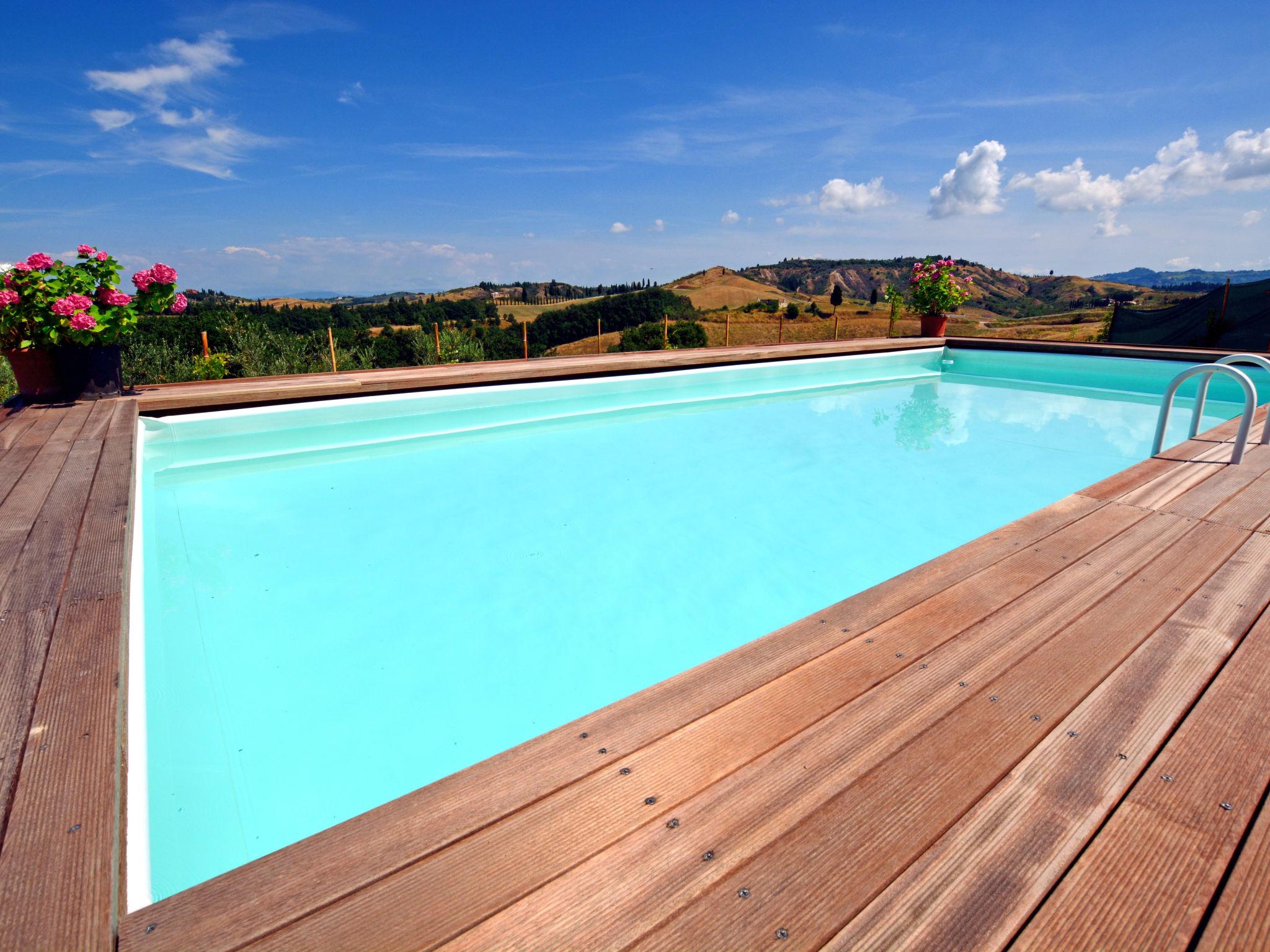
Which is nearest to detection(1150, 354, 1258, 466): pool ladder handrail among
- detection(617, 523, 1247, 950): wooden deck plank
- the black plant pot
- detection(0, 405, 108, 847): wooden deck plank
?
detection(617, 523, 1247, 950): wooden deck plank

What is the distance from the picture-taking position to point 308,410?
543 centimetres

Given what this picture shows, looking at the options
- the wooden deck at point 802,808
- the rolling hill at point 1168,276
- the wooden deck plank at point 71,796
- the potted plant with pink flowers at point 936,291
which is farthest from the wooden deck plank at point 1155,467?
the rolling hill at point 1168,276

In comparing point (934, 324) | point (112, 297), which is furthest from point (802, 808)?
point (934, 324)

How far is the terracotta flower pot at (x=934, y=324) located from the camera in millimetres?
10180

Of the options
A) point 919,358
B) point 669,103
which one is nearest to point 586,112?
point 669,103

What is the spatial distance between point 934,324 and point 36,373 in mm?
11336

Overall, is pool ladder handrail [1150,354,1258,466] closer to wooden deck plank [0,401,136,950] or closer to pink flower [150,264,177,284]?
wooden deck plank [0,401,136,950]

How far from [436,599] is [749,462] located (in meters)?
2.72

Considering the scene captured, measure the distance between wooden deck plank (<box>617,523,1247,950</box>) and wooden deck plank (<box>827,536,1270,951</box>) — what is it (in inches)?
0.9

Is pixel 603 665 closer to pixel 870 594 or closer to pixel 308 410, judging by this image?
pixel 870 594

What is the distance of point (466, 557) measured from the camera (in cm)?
319

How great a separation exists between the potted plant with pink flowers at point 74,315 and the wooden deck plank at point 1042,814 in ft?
17.6

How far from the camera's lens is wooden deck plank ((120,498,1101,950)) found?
0.75 meters

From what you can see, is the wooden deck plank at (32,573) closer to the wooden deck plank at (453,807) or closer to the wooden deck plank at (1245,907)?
the wooden deck plank at (453,807)
